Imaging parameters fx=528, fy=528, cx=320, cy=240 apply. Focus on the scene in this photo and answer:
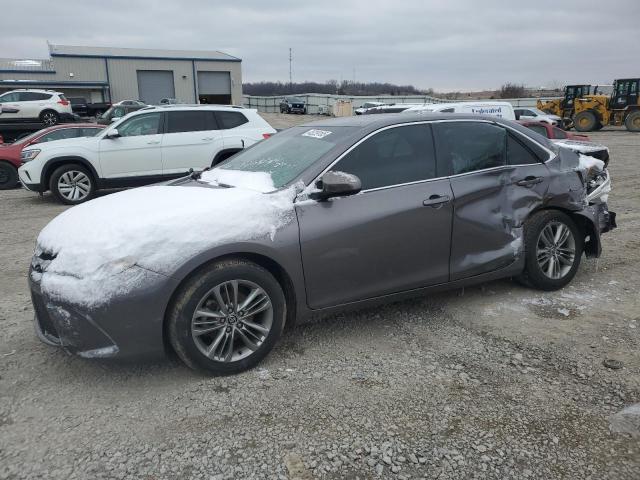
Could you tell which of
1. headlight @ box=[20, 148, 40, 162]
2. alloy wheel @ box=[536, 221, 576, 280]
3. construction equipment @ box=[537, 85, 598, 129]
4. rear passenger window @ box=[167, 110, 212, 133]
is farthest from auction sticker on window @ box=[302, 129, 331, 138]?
construction equipment @ box=[537, 85, 598, 129]

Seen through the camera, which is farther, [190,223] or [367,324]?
[367,324]

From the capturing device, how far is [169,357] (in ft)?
11.1

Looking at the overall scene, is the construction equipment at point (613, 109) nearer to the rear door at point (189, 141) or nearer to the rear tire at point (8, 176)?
the rear door at point (189, 141)

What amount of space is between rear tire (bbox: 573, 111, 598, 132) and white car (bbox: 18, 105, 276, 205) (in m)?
28.1

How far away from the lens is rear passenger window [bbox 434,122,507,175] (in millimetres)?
4207

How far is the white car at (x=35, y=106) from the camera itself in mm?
26891

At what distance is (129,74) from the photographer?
1781 inches

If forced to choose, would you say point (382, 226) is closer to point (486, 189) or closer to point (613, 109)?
point (486, 189)

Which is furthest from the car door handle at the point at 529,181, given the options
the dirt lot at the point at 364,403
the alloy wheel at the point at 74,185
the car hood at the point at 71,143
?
the alloy wheel at the point at 74,185

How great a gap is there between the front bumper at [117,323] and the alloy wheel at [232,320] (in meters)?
0.24

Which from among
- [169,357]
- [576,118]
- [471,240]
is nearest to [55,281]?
[169,357]

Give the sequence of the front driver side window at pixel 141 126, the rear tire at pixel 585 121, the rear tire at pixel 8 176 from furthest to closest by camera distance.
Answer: the rear tire at pixel 585 121
the rear tire at pixel 8 176
the front driver side window at pixel 141 126

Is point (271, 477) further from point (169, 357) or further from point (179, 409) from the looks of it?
point (169, 357)

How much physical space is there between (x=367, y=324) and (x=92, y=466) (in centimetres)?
224
